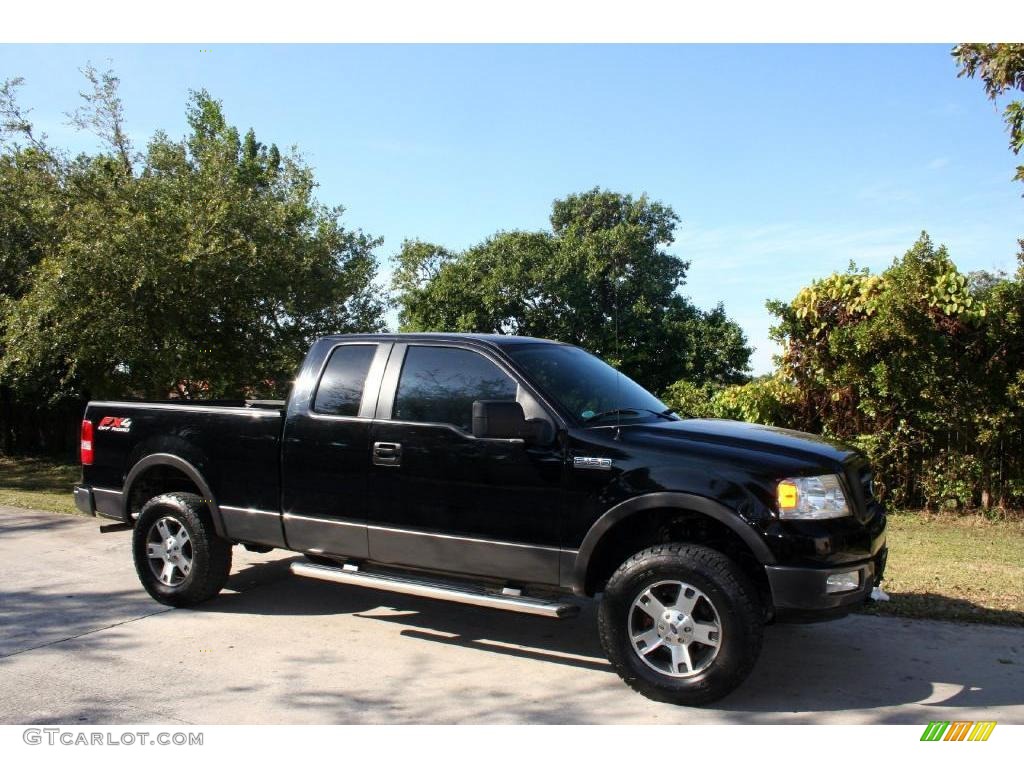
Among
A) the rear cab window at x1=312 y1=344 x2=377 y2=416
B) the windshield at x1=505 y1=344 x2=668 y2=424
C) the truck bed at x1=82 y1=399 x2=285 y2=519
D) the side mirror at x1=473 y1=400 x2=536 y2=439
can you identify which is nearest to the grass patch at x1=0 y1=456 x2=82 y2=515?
the truck bed at x1=82 y1=399 x2=285 y2=519

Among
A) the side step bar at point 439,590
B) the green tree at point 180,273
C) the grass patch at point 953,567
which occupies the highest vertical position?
the green tree at point 180,273

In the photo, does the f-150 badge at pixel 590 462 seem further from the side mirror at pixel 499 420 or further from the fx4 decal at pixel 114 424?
the fx4 decal at pixel 114 424

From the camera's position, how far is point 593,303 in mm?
24391

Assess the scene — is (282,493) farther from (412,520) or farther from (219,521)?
(412,520)

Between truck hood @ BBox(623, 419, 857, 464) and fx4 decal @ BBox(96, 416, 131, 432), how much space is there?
157 inches

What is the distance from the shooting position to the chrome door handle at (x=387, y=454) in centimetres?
521

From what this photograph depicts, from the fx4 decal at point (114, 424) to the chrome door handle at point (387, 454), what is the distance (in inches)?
93.7

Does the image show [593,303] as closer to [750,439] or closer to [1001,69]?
[1001,69]

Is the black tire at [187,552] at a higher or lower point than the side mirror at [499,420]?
lower

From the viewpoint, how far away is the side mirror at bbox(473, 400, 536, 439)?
4.59 metres

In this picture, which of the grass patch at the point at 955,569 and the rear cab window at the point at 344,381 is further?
the grass patch at the point at 955,569

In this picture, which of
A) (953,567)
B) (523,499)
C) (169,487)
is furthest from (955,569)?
(169,487)

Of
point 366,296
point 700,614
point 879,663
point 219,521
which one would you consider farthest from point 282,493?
point 366,296

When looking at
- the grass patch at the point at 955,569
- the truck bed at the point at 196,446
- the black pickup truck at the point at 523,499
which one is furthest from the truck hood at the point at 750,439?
the truck bed at the point at 196,446
